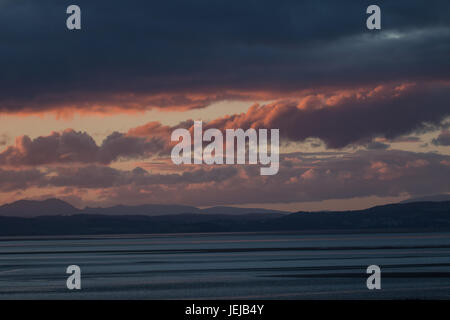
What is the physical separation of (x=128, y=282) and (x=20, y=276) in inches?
811

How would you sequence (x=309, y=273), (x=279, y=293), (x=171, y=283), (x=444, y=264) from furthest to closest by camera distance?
(x=444, y=264) < (x=309, y=273) < (x=171, y=283) < (x=279, y=293)

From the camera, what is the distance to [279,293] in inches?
3009

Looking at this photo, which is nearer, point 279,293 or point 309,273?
point 279,293

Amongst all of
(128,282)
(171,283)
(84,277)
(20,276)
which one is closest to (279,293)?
(171,283)

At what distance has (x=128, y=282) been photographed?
93438mm
